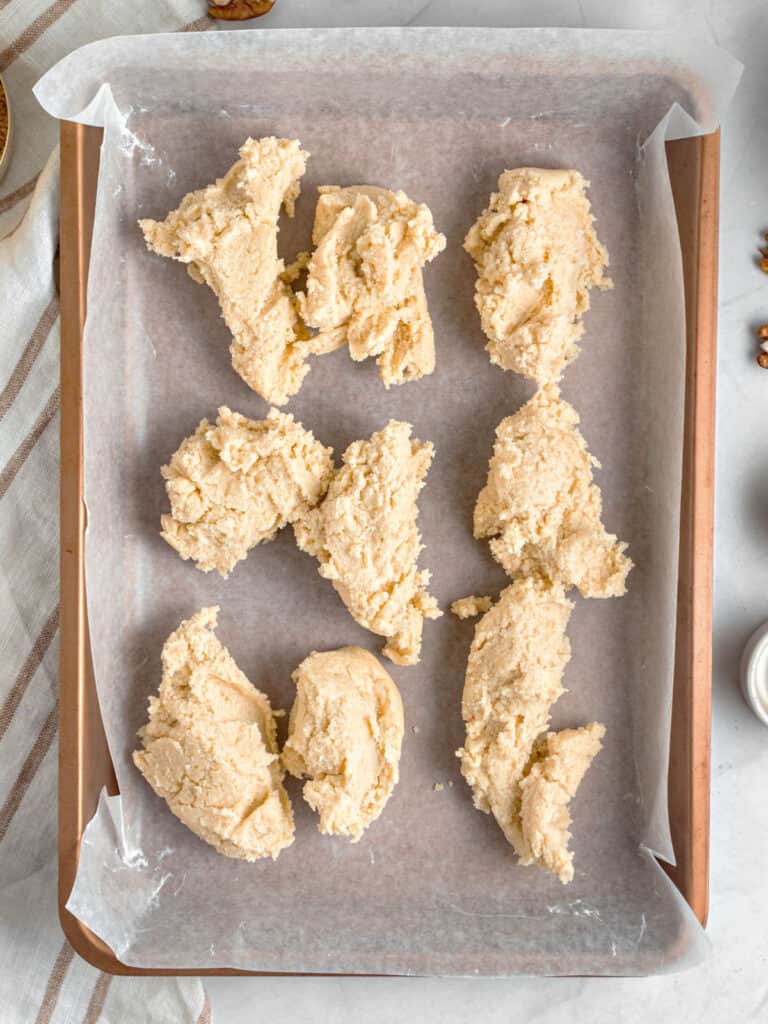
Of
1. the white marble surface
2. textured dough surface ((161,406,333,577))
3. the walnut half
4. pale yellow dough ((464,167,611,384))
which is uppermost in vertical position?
the walnut half

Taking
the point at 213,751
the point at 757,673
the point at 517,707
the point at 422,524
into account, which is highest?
the point at 422,524

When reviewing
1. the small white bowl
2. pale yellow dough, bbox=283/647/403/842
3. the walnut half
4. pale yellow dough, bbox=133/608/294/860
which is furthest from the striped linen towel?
the small white bowl

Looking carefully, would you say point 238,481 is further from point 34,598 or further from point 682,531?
point 682,531

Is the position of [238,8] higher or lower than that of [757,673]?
higher

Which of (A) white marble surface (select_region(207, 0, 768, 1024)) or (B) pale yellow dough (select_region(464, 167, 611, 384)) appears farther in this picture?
(A) white marble surface (select_region(207, 0, 768, 1024))

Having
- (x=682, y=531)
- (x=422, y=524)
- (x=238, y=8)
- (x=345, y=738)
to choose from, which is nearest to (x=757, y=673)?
(x=682, y=531)

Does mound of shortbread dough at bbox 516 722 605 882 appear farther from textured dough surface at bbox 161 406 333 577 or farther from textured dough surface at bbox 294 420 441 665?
textured dough surface at bbox 161 406 333 577
